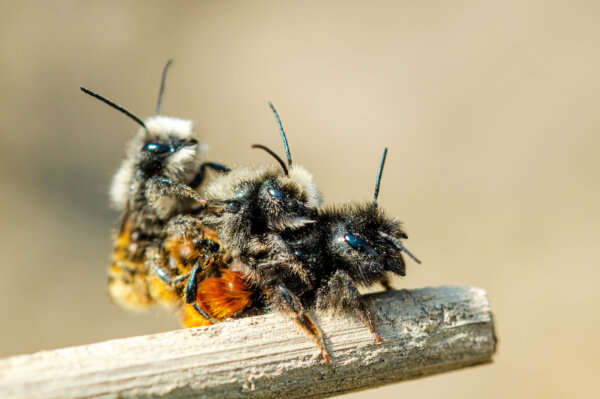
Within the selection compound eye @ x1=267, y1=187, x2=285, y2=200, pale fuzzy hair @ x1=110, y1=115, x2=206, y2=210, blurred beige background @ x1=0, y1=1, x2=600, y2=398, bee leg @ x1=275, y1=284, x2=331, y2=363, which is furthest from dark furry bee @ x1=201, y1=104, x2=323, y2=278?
blurred beige background @ x1=0, y1=1, x2=600, y2=398

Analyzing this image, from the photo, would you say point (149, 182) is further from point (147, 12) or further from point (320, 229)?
point (147, 12)

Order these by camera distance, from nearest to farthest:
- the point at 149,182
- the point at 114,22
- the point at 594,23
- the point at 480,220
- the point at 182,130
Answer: the point at 149,182
the point at 182,130
the point at 480,220
the point at 594,23
the point at 114,22

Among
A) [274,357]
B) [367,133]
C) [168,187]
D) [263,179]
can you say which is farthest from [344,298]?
[367,133]

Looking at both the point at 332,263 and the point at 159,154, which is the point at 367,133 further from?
the point at 332,263

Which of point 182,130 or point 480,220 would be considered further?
point 480,220

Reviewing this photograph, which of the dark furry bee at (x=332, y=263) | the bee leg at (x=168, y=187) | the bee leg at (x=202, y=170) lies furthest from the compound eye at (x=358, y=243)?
the bee leg at (x=202, y=170)

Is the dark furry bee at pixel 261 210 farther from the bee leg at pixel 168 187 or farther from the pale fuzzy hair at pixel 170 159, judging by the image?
the pale fuzzy hair at pixel 170 159

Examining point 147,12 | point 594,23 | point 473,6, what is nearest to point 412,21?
point 473,6

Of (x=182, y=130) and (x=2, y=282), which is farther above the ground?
(x=182, y=130)
